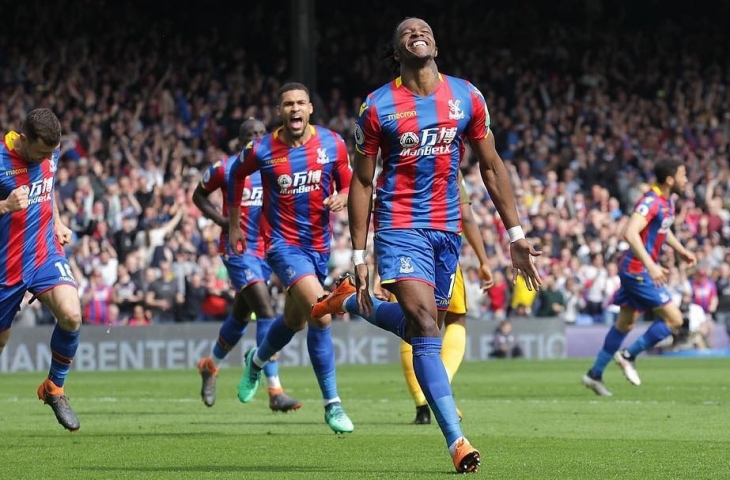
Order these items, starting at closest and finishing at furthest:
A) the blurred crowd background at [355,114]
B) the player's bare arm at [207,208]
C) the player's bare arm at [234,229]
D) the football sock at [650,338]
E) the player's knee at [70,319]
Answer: the player's knee at [70,319] → the player's bare arm at [234,229] → the player's bare arm at [207,208] → the football sock at [650,338] → the blurred crowd background at [355,114]

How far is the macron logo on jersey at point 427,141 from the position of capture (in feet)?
26.0

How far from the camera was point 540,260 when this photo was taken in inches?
1046

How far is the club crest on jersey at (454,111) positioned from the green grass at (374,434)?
1941 millimetres

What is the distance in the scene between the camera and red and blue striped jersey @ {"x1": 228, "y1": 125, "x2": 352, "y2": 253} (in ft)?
36.7

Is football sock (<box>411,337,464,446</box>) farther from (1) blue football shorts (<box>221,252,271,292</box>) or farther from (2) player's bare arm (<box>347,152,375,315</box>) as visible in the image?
(1) blue football shorts (<box>221,252,271,292</box>)

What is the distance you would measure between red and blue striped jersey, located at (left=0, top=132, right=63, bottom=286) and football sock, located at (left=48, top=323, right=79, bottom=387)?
49cm

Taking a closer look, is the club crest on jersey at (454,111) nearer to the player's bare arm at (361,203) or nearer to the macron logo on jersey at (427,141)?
the macron logo on jersey at (427,141)

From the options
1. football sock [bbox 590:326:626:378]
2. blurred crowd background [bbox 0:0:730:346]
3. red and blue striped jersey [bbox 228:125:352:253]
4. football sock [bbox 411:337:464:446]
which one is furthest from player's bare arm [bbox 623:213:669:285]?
blurred crowd background [bbox 0:0:730:346]

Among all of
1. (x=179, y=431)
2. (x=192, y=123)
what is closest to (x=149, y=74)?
(x=192, y=123)

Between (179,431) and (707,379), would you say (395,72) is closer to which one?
(179,431)

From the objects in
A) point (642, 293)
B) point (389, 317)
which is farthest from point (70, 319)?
point (642, 293)

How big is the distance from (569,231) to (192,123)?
7831mm

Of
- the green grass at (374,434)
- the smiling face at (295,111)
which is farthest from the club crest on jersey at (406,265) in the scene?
the smiling face at (295,111)

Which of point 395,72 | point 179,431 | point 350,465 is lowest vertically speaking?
point 179,431
